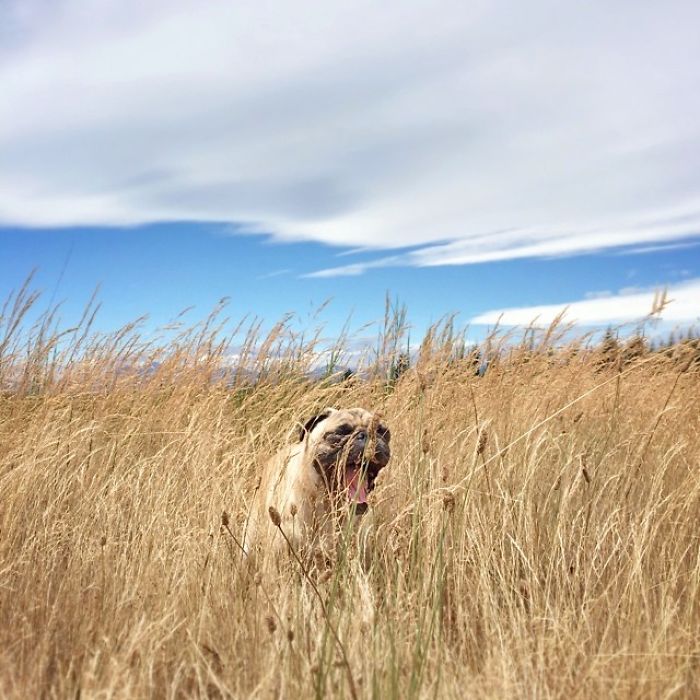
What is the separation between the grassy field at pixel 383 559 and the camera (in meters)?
2.38

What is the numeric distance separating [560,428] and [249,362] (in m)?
3.24

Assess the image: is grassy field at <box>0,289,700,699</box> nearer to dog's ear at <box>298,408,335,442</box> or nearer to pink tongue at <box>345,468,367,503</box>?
pink tongue at <box>345,468,367,503</box>

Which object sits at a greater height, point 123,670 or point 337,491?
point 337,491

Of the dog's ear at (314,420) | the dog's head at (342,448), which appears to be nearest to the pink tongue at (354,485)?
the dog's head at (342,448)

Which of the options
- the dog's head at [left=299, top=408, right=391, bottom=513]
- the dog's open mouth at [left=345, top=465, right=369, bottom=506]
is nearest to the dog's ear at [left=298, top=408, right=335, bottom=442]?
the dog's head at [left=299, top=408, right=391, bottom=513]

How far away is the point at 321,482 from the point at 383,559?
492 millimetres

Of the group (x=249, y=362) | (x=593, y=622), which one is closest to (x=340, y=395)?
(x=249, y=362)

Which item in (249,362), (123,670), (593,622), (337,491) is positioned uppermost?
(249,362)

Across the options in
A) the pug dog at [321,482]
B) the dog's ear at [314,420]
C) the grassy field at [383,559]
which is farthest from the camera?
the dog's ear at [314,420]

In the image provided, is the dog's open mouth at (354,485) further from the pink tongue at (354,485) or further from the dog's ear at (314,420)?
the dog's ear at (314,420)

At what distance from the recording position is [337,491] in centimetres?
367

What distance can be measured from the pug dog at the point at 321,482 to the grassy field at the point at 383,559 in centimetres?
17

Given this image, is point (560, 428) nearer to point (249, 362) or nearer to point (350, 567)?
point (350, 567)

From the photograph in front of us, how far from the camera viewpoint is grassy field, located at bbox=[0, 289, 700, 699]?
238cm
